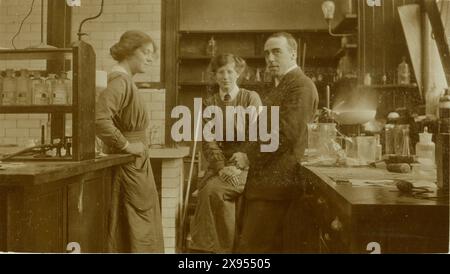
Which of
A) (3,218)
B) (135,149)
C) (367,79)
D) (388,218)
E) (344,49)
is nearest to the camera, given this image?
(388,218)

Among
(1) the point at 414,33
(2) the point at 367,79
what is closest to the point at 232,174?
(2) the point at 367,79

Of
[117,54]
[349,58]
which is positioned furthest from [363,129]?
[117,54]

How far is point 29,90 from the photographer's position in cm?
162

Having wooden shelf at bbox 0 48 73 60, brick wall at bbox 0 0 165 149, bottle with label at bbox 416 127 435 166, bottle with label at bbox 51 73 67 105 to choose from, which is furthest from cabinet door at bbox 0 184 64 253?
bottle with label at bbox 416 127 435 166

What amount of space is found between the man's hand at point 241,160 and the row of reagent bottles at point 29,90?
670 mm

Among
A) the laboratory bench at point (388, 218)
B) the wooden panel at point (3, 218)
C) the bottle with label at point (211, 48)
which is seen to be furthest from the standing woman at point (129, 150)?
the bottle with label at point (211, 48)

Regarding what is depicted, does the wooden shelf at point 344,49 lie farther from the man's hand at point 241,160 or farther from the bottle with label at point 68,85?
the bottle with label at point 68,85

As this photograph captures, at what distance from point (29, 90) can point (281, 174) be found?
3.28ft

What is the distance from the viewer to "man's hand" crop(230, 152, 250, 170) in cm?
171

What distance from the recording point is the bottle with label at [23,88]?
161 centimetres

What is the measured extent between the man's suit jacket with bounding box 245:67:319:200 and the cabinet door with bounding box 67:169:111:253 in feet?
1.89

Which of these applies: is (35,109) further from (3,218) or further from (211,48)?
(211,48)

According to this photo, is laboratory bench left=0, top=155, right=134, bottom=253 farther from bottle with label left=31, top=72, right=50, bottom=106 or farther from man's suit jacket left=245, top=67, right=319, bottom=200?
man's suit jacket left=245, top=67, right=319, bottom=200

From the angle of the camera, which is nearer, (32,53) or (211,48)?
(32,53)
